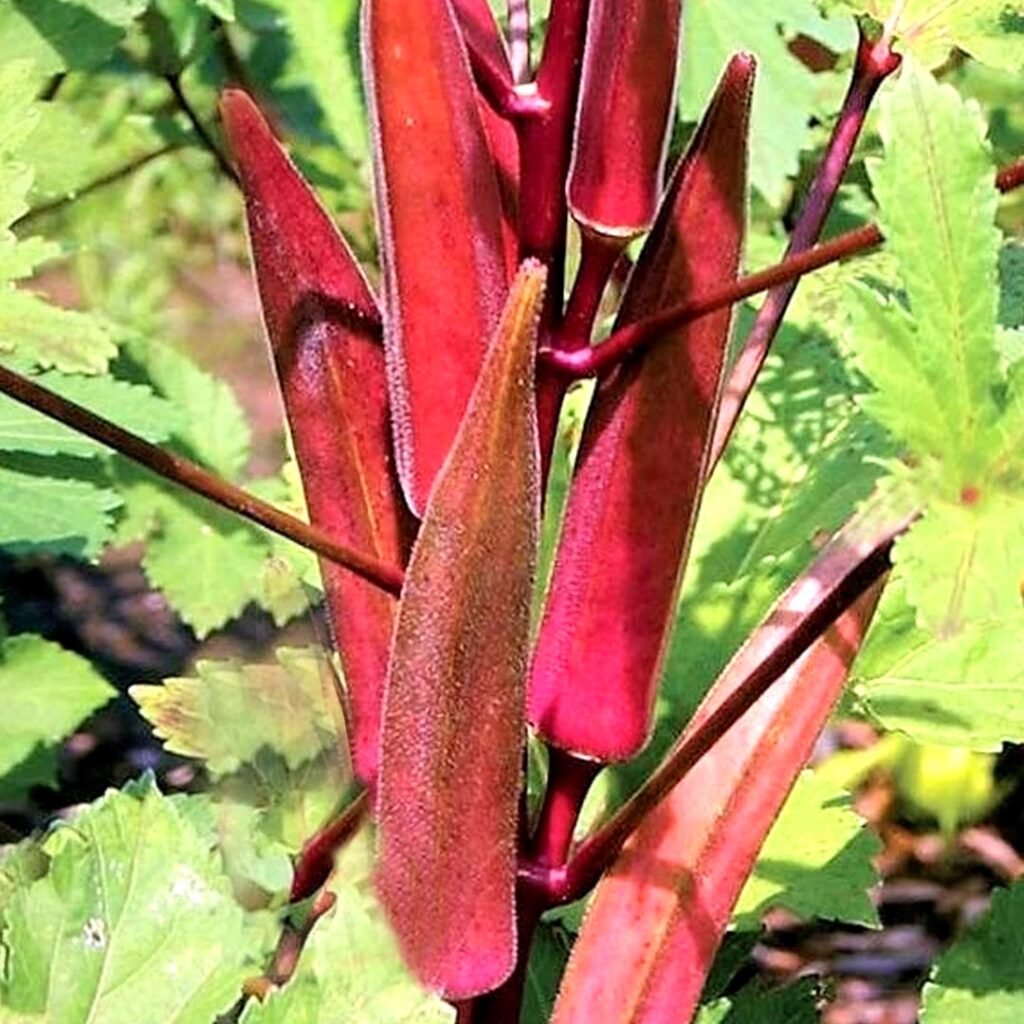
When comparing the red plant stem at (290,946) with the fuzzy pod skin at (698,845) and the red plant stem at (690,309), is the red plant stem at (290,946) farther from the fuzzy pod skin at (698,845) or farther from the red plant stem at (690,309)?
the red plant stem at (690,309)

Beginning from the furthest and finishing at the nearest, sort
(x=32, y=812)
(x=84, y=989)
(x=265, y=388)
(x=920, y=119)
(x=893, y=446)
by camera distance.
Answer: (x=265, y=388), (x=32, y=812), (x=893, y=446), (x=84, y=989), (x=920, y=119)

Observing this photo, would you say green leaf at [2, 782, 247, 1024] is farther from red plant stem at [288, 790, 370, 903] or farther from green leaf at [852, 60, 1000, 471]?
green leaf at [852, 60, 1000, 471]

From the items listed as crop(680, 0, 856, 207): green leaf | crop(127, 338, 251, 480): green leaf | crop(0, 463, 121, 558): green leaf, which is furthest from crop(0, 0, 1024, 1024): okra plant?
crop(127, 338, 251, 480): green leaf

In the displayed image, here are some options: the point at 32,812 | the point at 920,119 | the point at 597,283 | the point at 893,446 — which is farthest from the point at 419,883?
the point at 32,812

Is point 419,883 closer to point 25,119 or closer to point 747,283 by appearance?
point 747,283

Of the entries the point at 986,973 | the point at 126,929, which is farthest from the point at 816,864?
the point at 126,929

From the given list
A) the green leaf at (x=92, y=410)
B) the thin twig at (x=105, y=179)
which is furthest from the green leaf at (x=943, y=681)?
the thin twig at (x=105, y=179)
